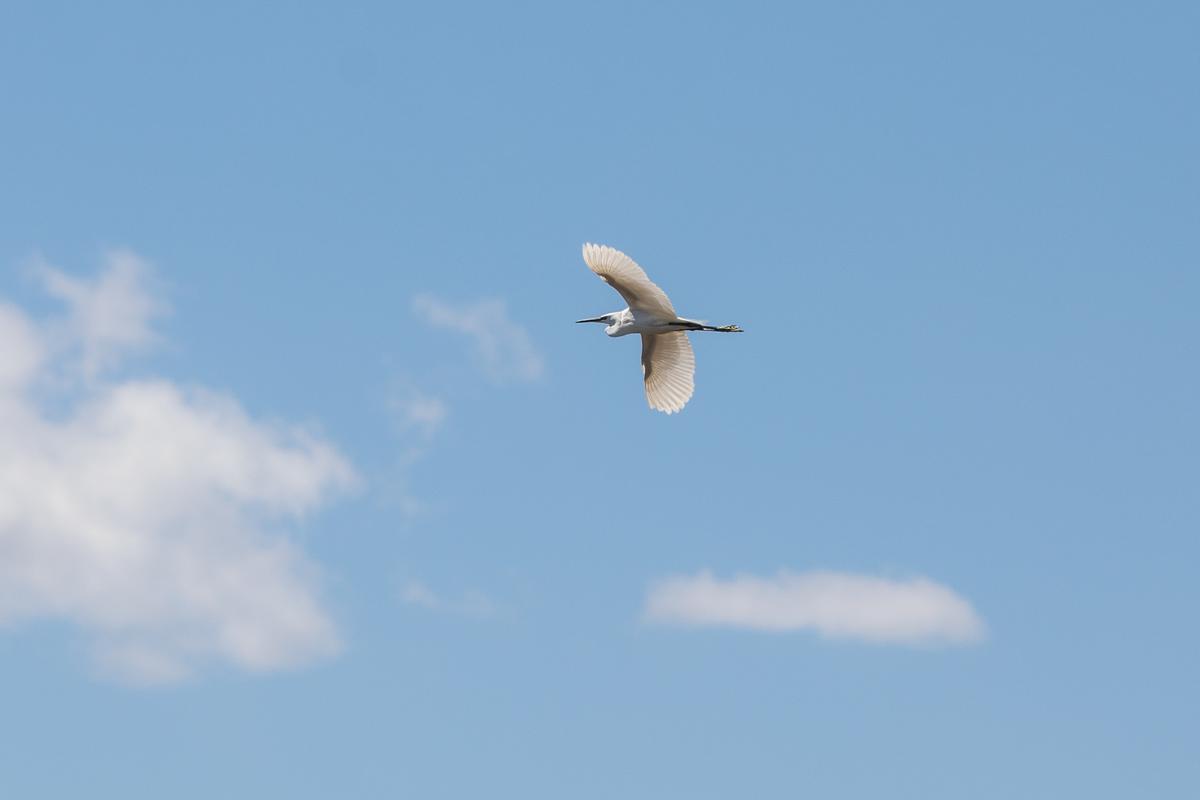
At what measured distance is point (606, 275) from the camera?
2255 inches

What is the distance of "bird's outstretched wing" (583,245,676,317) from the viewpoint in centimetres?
5644

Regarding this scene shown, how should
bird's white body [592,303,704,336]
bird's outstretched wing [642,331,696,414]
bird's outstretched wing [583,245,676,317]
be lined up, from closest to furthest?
bird's outstretched wing [583,245,676,317]
bird's white body [592,303,704,336]
bird's outstretched wing [642,331,696,414]

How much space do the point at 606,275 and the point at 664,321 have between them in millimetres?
3395

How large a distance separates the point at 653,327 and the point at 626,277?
3.41m

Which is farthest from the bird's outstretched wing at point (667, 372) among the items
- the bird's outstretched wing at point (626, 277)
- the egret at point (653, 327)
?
the bird's outstretched wing at point (626, 277)

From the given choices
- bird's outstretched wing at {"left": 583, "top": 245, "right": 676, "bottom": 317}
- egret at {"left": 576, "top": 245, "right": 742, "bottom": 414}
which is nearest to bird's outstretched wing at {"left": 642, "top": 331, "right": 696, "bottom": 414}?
egret at {"left": 576, "top": 245, "right": 742, "bottom": 414}

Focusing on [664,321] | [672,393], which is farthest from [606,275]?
[672,393]

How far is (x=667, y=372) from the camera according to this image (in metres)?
62.9

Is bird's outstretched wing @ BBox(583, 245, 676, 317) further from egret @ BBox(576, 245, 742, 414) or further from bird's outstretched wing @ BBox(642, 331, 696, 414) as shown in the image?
bird's outstretched wing @ BBox(642, 331, 696, 414)

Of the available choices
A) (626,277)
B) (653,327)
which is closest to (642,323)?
(653,327)

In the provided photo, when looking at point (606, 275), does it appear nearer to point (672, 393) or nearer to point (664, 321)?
point (664, 321)

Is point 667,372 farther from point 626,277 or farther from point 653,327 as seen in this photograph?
Answer: point 626,277

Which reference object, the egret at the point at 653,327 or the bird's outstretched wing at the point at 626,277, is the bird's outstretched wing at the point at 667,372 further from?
the bird's outstretched wing at the point at 626,277

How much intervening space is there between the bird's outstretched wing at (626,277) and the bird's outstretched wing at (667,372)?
3.30m
